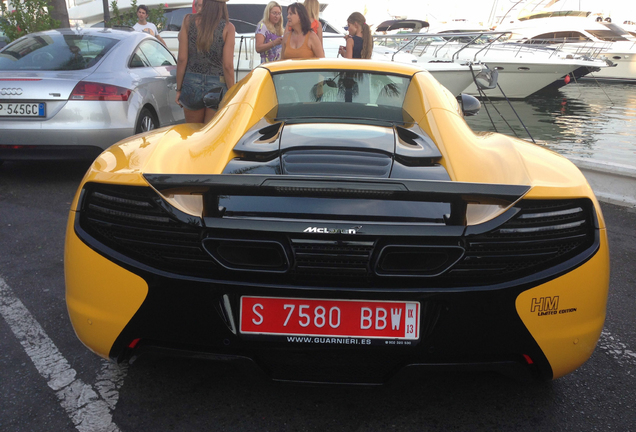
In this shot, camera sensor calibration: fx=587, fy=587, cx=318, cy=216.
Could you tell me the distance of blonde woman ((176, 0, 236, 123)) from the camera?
17.1 ft

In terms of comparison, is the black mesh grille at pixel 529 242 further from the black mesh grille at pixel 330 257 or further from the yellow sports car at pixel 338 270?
the black mesh grille at pixel 330 257

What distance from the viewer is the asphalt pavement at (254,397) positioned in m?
2.04

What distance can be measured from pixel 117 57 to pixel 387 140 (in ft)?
14.1

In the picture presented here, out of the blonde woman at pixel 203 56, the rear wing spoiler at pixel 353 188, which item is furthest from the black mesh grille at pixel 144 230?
the blonde woman at pixel 203 56

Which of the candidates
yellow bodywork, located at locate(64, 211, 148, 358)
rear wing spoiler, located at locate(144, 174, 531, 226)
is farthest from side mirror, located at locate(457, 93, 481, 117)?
yellow bodywork, located at locate(64, 211, 148, 358)

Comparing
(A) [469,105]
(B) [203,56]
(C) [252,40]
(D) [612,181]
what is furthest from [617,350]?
(C) [252,40]

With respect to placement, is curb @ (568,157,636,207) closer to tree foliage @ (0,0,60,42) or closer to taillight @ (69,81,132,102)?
taillight @ (69,81,132,102)

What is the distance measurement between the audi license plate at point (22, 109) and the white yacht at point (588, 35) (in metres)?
23.7

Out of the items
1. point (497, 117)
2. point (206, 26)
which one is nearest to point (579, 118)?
point (497, 117)

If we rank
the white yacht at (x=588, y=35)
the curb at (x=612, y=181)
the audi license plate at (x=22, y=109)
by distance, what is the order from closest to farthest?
the audi license plate at (x=22, y=109) → the curb at (x=612, y=181) → the white yacht at (x=588, y=35)

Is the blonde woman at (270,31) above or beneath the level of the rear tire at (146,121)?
above

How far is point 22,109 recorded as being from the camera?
515 cm

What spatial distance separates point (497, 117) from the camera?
582 inches

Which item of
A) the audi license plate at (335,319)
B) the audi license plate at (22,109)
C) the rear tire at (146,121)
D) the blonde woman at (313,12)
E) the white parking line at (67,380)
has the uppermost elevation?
the blonde woman at (313,12)
